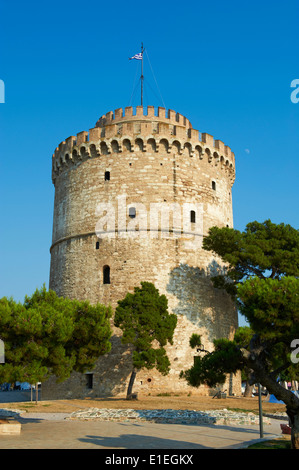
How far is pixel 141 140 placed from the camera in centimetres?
2470

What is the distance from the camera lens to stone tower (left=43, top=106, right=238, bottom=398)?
74.7 ft

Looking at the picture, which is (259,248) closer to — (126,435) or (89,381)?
(89,381)

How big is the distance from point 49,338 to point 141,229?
10.5 metres

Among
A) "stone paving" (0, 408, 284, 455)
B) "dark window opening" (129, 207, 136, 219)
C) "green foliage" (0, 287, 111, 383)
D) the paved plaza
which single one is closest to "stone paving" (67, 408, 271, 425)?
"stone paving" (0, 408, 284, 455)

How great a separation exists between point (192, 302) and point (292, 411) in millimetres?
14304

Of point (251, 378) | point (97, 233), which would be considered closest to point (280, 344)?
point (251, 378)

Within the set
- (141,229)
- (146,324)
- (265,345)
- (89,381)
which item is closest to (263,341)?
(265,345)

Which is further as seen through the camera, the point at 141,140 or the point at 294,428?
the point at 141,140

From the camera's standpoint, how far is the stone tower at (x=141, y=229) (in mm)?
22781

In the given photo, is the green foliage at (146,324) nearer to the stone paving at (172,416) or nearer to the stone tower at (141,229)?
the stone tower at (141,229)

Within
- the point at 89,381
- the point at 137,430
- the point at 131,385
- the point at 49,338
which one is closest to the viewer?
the point at 137,430

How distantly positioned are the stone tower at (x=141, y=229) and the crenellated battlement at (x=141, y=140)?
0.18 feet
